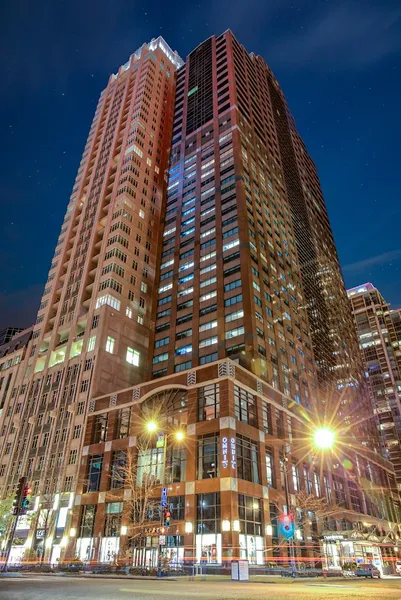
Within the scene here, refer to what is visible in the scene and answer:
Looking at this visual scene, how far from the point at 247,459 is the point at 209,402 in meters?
8.44

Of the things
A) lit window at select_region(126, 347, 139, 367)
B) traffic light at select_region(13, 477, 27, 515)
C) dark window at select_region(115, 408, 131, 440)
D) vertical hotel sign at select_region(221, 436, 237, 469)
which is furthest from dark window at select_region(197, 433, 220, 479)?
lit window at select_region(126, 347, 139, 367)

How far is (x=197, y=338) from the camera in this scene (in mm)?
74500

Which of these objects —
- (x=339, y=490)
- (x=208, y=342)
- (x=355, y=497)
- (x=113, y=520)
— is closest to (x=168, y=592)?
(x=113, y=520)

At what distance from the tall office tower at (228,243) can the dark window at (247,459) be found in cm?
1382

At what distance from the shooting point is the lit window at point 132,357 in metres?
76.9

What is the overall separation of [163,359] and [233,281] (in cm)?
1957

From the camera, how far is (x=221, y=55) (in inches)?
4838

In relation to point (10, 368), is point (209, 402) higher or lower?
lower

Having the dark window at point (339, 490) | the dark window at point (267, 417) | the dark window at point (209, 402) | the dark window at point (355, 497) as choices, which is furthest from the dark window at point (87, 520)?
the dark window at point (355, 497)

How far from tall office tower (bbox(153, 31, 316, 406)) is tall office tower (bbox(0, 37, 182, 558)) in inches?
201

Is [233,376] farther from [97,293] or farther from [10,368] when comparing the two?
[10,368]

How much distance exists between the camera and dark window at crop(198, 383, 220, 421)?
53.4 m

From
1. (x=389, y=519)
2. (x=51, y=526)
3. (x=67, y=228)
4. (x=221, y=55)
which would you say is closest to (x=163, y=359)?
(x=51, y=526)

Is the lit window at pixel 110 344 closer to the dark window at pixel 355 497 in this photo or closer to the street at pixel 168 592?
the dark window at pixel 355 497
